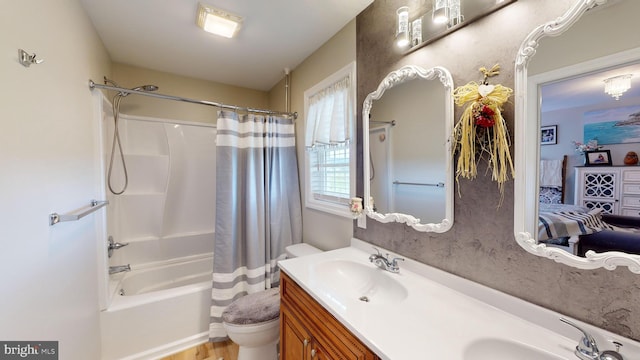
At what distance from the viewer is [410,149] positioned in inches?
50.1

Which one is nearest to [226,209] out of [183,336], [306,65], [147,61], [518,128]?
[183,336]

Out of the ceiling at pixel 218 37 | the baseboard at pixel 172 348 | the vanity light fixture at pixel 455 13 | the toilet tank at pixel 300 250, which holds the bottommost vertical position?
the baseboard at pixel 172 348

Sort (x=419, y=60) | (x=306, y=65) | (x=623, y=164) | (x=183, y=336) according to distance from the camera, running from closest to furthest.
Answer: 1. (x=623, y=164)
2. (x=419, y=60)
3. (x=183, y=336)
4. (x=306, y=65)

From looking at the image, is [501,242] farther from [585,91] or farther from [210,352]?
[210,352]

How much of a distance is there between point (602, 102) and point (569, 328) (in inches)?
27.0

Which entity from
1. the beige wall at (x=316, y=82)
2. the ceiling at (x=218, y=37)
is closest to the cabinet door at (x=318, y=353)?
the beige wall at (x=316, y=82)

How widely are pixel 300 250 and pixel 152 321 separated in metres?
1.20

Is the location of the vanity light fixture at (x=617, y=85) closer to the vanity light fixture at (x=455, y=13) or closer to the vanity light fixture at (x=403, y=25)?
the vanity light fixture at (x=455, y=13)

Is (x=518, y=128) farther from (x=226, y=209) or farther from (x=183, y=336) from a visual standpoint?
(x=183, y=336)

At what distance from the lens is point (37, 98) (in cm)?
94

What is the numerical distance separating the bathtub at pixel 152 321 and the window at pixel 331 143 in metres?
1.24

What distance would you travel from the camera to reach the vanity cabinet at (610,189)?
642 mm

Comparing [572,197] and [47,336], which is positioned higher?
[572,197]

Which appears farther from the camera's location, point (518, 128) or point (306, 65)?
point (306, 65)
